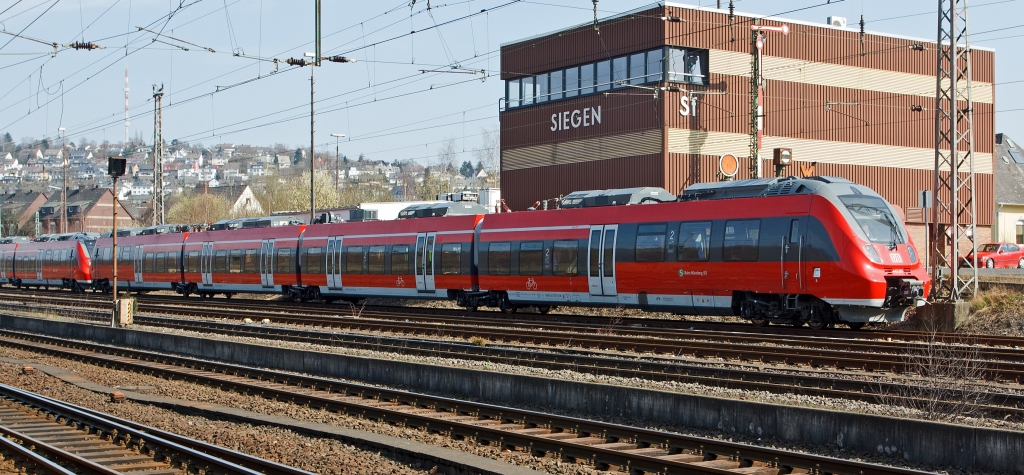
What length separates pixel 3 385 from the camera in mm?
17062

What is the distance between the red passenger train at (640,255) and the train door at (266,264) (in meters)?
0.06

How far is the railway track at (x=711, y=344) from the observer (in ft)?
53.3

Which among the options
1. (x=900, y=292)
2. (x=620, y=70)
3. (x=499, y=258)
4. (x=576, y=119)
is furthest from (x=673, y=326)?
(x=576, y=119)

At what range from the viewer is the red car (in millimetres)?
46875

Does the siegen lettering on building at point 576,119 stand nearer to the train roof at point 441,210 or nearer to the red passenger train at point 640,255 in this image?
the red passenger train at point 640,255

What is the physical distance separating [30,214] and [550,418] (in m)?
154

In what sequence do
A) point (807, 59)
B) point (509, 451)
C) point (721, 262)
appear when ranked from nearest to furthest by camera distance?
point (509, 451) → point (721, 262) → point (807, 59)

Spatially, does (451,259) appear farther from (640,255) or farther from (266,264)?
(266,264)

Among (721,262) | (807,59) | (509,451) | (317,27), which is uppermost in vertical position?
(807,59)

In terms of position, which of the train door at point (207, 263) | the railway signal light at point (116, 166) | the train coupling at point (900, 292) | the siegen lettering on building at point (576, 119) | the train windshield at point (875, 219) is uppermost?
the siegen lettering on building at point (576, 119)

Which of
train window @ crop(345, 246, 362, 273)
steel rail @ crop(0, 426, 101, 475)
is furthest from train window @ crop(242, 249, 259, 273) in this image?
steel rail @ crop(0, 426, 101, 475)

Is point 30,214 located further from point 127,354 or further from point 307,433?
point 307,433

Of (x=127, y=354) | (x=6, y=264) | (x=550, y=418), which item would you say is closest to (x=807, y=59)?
(x=127, y=354)

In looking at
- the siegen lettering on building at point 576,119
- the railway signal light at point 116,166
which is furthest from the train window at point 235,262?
the railway signal light at point 116,166
